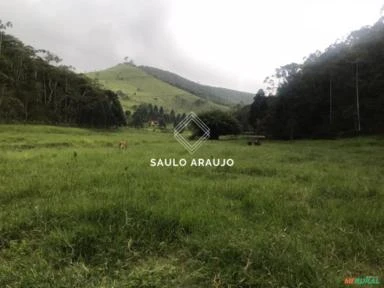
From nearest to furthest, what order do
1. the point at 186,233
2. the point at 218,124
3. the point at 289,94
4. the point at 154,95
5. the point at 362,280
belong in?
the point at 362,280, the point at 186,233, the point at 289,94, the point at 218,124, the point at 154,95

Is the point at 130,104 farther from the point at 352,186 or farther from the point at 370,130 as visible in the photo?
the point at 352,186

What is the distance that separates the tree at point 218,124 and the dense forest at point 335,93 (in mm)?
4286

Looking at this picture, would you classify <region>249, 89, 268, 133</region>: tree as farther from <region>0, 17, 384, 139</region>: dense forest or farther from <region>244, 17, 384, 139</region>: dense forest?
<region>244, 17, 384, 139</region>: dense forest

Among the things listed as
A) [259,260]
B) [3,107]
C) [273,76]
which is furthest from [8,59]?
[259,260]

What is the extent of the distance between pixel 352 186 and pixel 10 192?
791 centimetres

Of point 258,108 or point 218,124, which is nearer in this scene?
point 218,124

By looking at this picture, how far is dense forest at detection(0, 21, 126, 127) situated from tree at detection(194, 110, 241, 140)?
24045mm

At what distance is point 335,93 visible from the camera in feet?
131

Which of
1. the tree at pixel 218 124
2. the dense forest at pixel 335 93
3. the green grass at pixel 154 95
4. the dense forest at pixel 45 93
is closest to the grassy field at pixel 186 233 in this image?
the dense forest at pixel 335 93

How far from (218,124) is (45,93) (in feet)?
110

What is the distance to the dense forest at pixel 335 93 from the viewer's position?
113ft

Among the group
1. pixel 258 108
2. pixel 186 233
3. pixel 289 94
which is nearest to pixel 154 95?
pixel 258 108

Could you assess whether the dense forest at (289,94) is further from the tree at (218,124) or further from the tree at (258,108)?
the tree at (218,124)

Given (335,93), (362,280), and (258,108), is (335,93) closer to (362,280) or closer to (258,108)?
(258,108)
